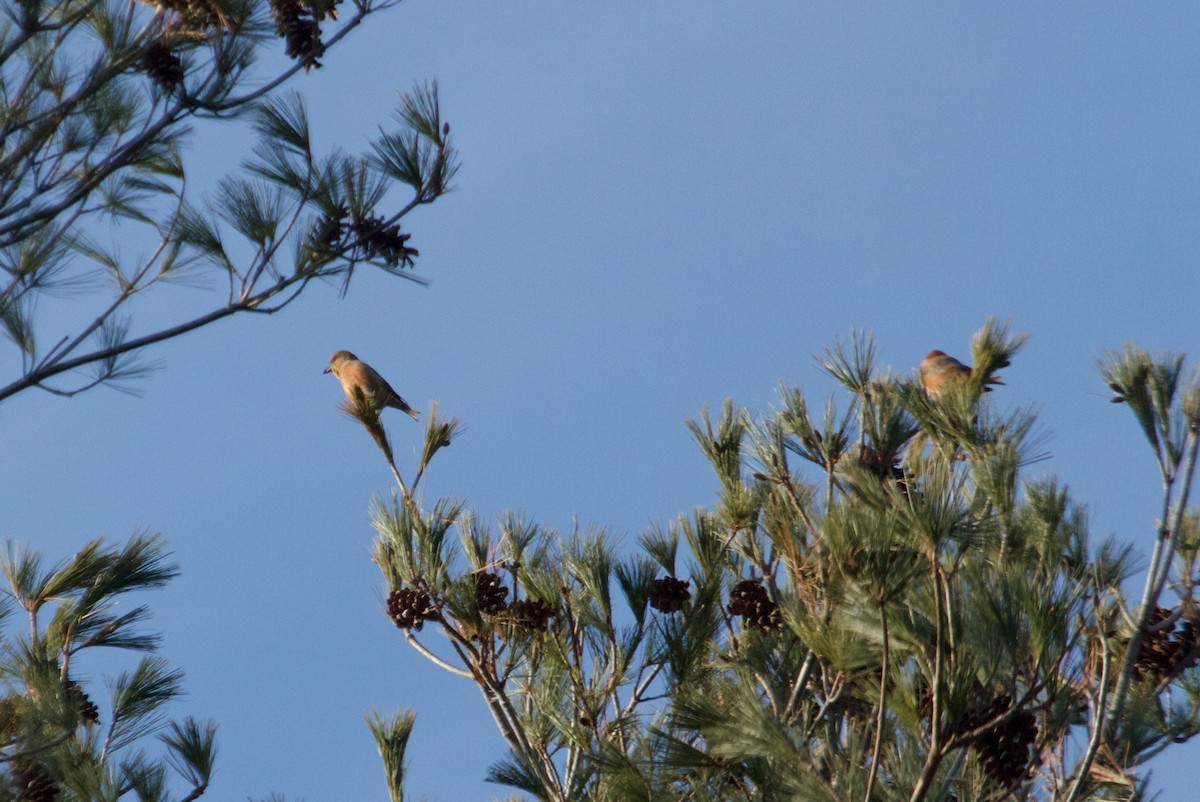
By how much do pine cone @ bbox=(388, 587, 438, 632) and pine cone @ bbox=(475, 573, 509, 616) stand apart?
0.14m

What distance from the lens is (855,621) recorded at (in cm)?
283

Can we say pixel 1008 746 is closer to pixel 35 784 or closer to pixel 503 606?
pixel 503 606

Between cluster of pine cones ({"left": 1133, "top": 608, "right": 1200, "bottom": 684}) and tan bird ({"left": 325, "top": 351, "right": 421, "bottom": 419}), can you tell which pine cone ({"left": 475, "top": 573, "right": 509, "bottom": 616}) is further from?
tan bird ({"left": 325, "top": 351, "right": 421, "bottom": 419})

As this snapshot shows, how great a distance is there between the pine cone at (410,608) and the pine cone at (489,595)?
0.46ft

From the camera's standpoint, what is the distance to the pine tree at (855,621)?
2.75 meters

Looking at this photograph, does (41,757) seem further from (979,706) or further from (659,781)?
(979,706)

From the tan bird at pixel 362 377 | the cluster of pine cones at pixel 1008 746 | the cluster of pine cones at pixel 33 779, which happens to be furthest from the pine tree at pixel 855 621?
the tan bird at pixel 362 377

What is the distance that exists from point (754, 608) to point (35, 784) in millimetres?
2066

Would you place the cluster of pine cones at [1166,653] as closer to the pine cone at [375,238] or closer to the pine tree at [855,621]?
the pine tree at [855,621]

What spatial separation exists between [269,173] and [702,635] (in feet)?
6.08

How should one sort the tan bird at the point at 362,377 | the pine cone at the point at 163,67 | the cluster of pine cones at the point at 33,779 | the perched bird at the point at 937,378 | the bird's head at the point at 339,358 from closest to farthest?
the cluster of pine cones at the point at 33,779, the pine cone at the point at 163,67, the perched bird at the point at 937,378, the tan bird at the point at 362,377, the bird's head at the point at 339,358

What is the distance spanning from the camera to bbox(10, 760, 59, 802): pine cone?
9.03 ft

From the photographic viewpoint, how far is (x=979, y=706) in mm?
2814

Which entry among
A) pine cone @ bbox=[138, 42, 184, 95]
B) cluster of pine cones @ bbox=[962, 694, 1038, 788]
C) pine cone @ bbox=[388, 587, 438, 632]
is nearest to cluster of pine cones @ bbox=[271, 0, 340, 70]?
pine cone @ bbox=[138, 42, 184, 95]
